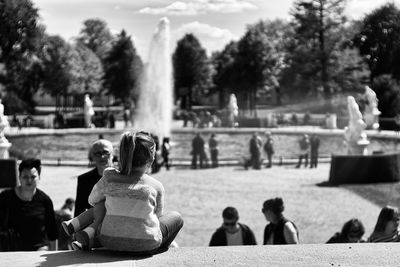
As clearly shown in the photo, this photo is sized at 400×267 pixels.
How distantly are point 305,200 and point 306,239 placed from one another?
3515 millimetres

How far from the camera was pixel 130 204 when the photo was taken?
12.4ft

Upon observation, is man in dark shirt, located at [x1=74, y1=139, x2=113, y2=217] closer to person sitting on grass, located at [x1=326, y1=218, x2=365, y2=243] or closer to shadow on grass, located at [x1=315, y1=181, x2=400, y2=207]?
person sitting on grass, located at [x1=326, y1=218, x2=365, y2=243]

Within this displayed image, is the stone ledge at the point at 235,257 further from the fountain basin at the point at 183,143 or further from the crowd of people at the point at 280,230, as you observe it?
the fountain basin at the point at 183,143

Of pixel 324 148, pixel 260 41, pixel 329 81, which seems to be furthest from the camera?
pixel 260 41

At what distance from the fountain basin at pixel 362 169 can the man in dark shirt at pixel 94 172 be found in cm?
1126

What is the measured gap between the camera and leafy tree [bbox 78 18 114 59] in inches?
3162

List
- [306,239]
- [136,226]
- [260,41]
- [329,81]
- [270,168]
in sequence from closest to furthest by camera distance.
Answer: [136,226], [306,239], [270,168], [329,81], [260,41]

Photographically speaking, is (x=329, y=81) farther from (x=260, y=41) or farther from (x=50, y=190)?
(x=50, y=190)

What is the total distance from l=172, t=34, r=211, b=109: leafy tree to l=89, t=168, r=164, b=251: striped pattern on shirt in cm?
6560

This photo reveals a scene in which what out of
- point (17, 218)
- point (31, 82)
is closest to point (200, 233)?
point (17, 218)

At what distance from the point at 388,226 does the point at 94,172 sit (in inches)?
102

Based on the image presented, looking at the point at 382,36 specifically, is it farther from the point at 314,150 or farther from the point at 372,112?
the point at 372,112

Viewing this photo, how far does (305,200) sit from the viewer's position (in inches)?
522

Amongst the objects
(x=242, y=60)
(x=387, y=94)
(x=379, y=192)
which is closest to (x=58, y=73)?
(x=242, y=60)
